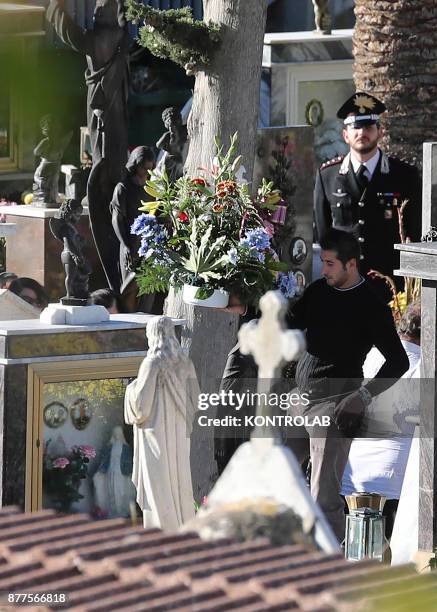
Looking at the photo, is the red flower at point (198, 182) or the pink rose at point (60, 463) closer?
the pink rose at point (60, 463)

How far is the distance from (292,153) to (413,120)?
7.59 ft

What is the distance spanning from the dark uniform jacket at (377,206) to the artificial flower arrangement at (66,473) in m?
3.09

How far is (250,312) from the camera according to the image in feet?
25.1

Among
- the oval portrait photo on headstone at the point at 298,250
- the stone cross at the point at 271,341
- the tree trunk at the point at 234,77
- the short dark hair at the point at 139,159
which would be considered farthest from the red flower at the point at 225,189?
the stone cross at the point at 271,341

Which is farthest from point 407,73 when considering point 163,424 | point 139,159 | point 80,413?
point 163,424

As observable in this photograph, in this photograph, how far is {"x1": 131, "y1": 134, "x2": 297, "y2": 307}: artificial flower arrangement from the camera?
24.3 feet

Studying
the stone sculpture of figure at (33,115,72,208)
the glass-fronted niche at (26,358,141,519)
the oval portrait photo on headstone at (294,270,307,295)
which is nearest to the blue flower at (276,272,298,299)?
the glass-fronted niche at (26,358,141,519)

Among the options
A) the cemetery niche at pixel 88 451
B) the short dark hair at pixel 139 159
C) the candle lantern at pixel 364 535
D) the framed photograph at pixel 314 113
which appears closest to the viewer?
the candle lantern at pixel 364 535

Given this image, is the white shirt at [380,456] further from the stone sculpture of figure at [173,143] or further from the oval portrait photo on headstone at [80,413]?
the stone sculpture of figure at [173,143]

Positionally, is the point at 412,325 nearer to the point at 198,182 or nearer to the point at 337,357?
the point at 337,357

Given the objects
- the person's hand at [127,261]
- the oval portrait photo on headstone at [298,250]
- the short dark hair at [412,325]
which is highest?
the oval portrait photo on headstone at [298,250]

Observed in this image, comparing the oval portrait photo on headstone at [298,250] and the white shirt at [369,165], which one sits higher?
the white shirt at [369,165]

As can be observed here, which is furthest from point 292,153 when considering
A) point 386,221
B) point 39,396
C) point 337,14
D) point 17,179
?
point 337,14

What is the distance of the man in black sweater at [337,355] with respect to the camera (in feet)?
23.5
